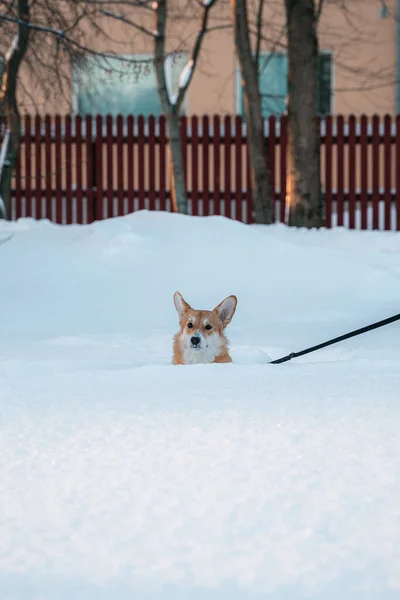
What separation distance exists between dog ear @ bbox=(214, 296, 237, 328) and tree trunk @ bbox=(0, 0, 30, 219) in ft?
22.3

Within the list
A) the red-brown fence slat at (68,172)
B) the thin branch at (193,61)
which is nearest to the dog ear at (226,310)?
the thin branch at (193,61)

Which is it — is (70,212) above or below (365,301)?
above

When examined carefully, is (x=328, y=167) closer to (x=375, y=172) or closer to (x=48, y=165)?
(x=375, y=172)

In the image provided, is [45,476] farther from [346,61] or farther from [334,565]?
[346,61]

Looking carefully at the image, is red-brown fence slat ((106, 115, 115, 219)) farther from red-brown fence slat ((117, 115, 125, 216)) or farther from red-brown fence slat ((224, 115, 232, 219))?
red-brown fence slat ((224, 115, 232, 219))

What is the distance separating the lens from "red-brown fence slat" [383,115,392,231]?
14484 mm

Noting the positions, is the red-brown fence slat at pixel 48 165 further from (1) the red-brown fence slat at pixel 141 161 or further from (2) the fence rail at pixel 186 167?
(1) the red-brown fence slat at pixel 141 161

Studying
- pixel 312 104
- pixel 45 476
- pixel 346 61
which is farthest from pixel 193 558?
pixel 346 61

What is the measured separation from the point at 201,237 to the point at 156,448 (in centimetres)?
583

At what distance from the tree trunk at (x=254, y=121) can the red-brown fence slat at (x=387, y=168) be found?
215 cm

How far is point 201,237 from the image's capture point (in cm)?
898

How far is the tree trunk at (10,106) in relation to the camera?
12211 mm

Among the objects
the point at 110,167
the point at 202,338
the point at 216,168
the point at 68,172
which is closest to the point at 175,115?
the point at 216,168

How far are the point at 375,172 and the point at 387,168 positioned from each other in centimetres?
23
